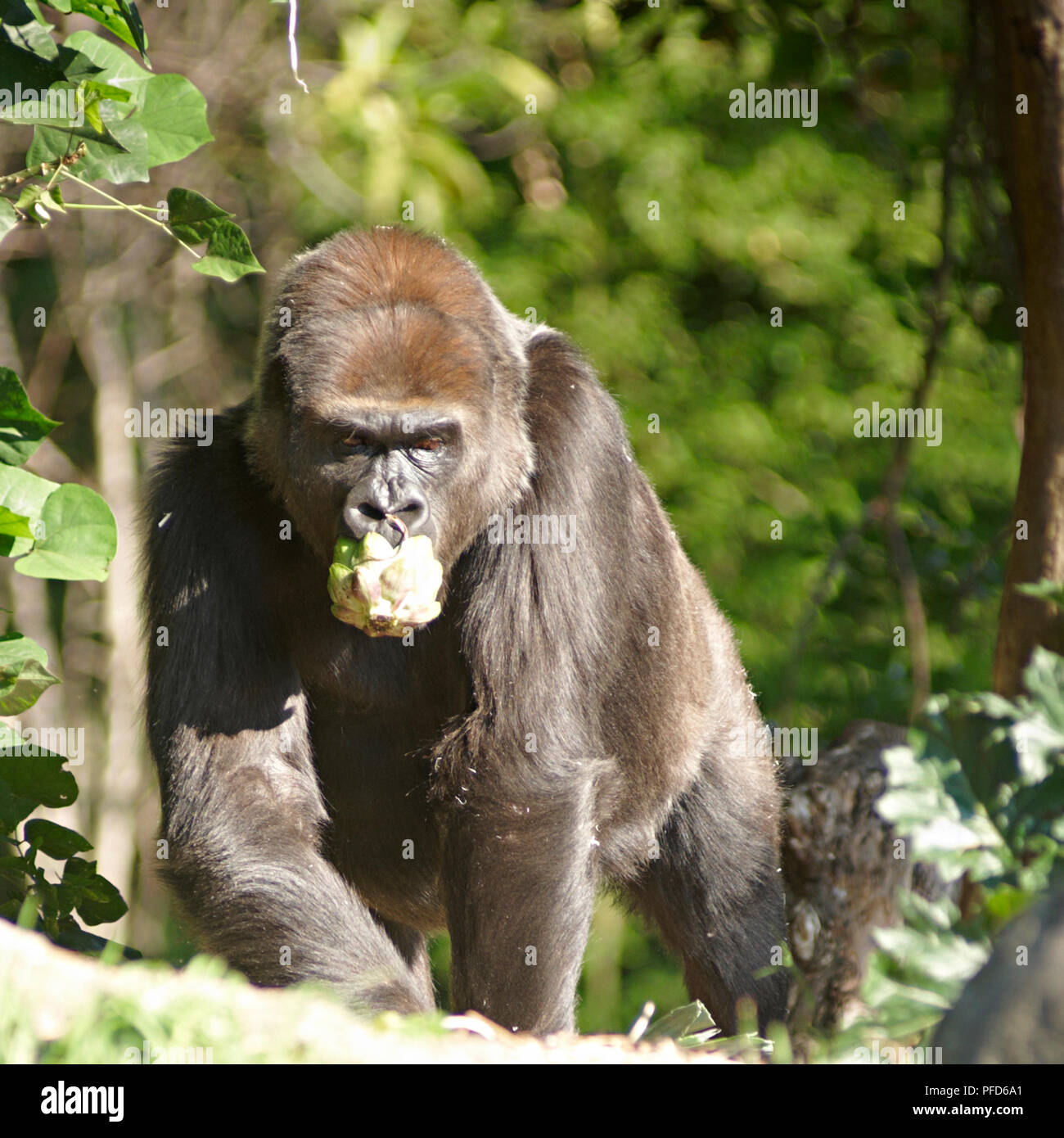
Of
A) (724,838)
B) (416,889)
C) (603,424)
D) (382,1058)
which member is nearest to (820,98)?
(603,424)

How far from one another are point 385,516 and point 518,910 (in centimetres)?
118

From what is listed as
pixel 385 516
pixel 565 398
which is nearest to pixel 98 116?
pixel 385 516

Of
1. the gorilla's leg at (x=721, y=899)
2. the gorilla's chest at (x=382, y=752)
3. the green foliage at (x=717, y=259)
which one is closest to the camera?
the gorilla's chest at (x=382, y=752)

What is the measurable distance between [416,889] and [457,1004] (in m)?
0.84

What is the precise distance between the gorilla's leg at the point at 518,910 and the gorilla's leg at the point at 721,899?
1092 millimetres

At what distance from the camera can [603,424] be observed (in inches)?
167

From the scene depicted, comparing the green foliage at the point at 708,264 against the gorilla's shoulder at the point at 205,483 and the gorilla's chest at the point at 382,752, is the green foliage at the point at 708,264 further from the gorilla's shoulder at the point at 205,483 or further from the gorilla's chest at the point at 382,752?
the gorilla's shoulder at the point at 205,483

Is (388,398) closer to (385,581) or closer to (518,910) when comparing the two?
(385,581)

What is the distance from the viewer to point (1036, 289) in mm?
4605

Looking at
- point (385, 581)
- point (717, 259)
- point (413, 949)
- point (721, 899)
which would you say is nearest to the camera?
point (385, 581)

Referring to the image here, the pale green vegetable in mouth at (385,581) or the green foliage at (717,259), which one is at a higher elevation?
the green foliage at (717,259)

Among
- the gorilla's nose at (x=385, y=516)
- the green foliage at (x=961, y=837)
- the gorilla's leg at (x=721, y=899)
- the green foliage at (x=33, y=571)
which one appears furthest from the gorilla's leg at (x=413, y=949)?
the green foliage at (x=961, y=837)

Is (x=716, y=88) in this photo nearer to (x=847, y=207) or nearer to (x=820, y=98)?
(x=847, y=207)

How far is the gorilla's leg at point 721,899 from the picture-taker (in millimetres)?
4848
